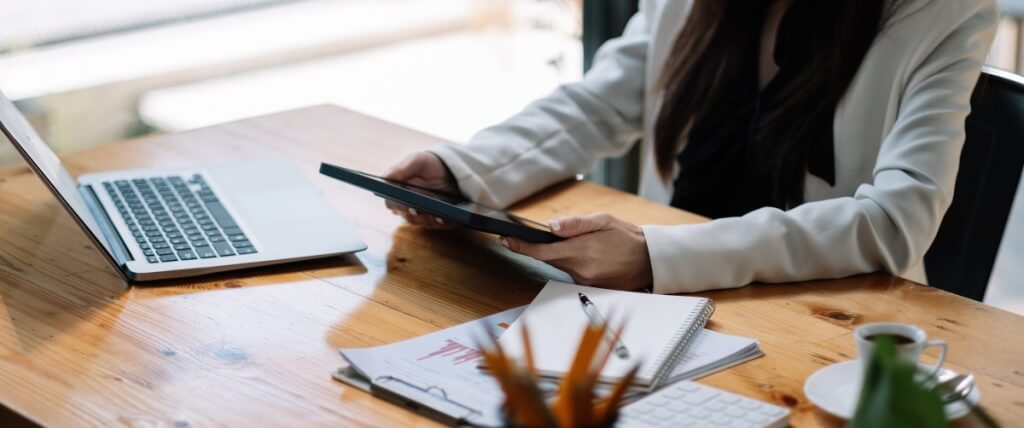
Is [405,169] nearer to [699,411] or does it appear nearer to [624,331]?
[624,331]

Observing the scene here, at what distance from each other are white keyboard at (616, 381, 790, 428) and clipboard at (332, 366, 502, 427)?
119 mm

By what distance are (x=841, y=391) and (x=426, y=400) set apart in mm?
345

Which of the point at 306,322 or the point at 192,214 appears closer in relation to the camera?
the point at 306,322

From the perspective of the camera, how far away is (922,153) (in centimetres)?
126

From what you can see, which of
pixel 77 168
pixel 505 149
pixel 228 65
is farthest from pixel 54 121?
pixel 505 149

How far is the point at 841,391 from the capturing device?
945 millimetres

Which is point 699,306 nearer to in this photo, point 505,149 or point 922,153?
point 922,153

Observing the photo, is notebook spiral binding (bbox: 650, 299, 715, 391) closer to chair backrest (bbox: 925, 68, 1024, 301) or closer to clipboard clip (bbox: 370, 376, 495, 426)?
clipboard clip (bbox: 370, 376, 495, 426)

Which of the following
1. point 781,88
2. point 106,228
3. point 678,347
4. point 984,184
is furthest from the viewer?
point 781,88

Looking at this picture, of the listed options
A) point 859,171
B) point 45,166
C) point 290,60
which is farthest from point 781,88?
point 290,60

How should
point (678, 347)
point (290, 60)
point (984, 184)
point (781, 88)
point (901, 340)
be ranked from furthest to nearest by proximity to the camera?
point (290, 60) → point (781, 88) → point (984, 184) → point (678, 347) → point (901, 340)

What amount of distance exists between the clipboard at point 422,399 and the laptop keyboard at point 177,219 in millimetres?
353

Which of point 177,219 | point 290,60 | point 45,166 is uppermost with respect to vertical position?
point 45,166

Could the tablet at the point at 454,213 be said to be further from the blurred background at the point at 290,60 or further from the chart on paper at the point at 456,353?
the blurred background at the point at 290,60
